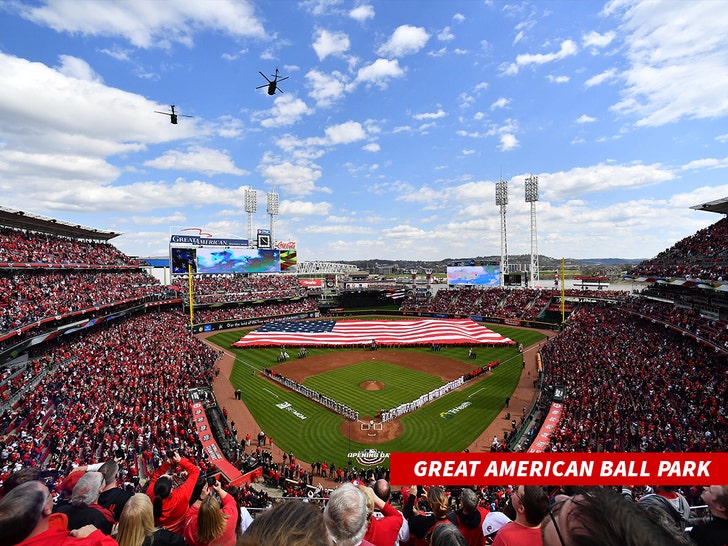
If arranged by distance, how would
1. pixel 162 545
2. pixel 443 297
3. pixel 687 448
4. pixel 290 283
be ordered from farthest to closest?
pixel 290 283 → pixel 443 297 → pixel 687 448 → pixel 162 545

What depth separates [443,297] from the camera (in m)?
73.9

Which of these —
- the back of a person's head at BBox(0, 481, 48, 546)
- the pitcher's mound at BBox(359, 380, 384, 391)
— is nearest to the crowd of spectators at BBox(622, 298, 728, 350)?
the pitcher's mound at BBox(359, 380, 384, 391)

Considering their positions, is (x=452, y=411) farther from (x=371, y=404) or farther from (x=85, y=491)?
(x=85, y=491)

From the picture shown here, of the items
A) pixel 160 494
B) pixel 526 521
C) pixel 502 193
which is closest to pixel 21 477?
pixel 160 494

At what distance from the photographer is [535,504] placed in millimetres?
3287

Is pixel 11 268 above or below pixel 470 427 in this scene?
above

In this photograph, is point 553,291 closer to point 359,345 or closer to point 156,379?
point 359,345

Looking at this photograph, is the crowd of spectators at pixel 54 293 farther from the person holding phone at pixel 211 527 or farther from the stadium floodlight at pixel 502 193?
the stadium floodlight at pixel 502 193

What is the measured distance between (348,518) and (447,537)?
30.9 inches

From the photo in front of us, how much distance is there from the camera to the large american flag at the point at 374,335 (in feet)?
149

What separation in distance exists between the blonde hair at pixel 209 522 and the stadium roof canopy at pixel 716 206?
46.1m

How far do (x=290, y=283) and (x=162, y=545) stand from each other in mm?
77210

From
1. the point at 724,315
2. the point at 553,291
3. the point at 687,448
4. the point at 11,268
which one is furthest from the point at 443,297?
the point at 11,268

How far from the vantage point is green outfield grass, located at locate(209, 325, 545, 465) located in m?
22.5
